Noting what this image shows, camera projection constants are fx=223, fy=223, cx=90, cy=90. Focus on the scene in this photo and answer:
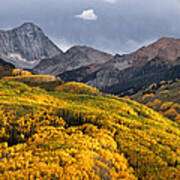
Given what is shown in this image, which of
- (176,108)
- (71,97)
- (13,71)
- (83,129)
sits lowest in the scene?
(176,108)

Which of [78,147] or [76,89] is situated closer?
[78,147]

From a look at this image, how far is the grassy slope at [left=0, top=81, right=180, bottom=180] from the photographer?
1041 cm

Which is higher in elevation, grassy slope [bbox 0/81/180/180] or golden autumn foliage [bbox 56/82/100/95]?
grassy slope [bbox 0/81/180/180]

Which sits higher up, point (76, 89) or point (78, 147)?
point (78, 147)

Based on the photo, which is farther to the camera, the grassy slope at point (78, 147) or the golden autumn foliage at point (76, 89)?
the golden autumn foliage at point (76, 89)

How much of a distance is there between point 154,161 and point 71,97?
13183mm

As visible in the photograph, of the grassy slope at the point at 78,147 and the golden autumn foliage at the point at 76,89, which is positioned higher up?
the grassy slope at the point at 78,147

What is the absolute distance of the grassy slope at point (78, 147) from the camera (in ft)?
34.2

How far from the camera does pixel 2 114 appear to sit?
1467cm

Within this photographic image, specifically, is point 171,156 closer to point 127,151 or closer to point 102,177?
point 127,151

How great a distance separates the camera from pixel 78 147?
1230 centimetres

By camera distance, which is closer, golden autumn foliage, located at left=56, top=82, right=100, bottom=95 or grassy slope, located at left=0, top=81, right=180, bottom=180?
grassy slope, located at left=0, top=81, right=180, bottom=180

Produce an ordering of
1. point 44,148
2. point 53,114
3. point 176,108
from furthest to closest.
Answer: point 176,108 → point 53,114 → point 44,148

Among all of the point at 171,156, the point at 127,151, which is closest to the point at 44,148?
the point at 127,151
